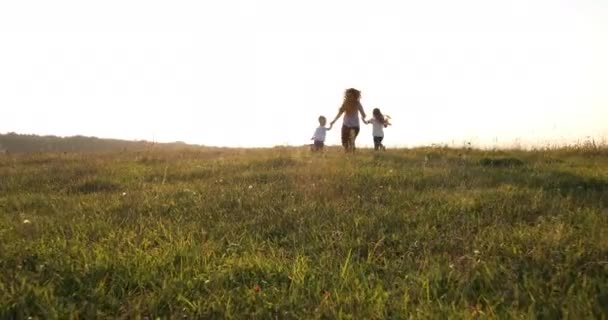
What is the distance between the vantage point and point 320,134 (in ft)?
69.4

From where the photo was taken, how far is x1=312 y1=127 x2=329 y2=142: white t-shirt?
21.1 meters

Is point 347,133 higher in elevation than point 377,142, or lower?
higher

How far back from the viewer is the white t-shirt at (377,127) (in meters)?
19.9

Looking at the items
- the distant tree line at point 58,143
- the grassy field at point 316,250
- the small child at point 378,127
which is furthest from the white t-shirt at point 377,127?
the distant tree line at point 58,143

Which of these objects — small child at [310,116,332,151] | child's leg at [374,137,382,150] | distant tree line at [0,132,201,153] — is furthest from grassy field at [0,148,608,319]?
distant tree line at [0,132,201,153]

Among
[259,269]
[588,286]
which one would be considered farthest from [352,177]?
[588,286]

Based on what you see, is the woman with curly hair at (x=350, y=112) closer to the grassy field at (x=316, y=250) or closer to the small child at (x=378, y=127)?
the small child at (x=378, y=127)

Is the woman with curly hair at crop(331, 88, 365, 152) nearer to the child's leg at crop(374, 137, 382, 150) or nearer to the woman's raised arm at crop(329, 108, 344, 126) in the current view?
the woman's raised arm at crop(329, 108, 344, 126)

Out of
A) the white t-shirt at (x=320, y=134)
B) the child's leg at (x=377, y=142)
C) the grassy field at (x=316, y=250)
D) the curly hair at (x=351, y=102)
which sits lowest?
the grassy field at (x=316, y=250)

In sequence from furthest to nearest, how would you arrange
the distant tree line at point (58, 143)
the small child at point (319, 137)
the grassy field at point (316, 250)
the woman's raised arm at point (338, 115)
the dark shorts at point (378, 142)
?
1. the distant tree line at point (58, 143)
2. the small child at point (319, 137)
3. the dark shorts at point (378, 142)
4. the woman's raised arm at point (338, 115)
5. the grassy field at point (316, 250)

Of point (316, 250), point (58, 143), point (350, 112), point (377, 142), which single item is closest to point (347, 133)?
point (350, 112)

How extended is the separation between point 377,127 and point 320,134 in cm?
237

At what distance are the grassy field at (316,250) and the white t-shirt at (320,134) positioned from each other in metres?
12.1

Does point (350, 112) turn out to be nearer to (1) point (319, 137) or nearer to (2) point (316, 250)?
(1) point (319, 137)
